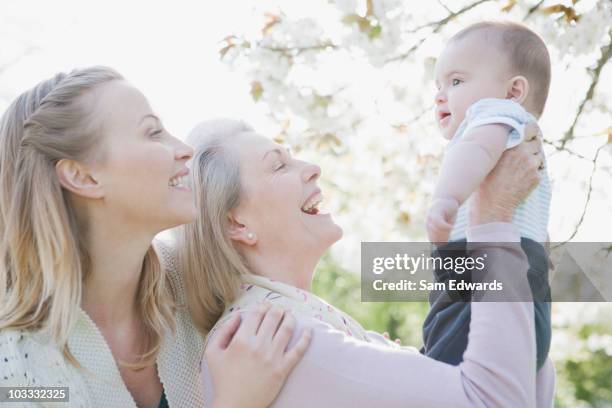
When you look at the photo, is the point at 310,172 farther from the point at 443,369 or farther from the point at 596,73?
the point at 596,73

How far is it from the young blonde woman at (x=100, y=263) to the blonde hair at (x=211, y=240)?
3.2 inches

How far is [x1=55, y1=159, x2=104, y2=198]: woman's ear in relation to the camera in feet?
6.59

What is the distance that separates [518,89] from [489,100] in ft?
0.43

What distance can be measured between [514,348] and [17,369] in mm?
1063

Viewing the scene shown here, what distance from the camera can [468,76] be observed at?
2.10 meters

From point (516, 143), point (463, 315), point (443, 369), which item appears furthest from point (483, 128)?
point (443, 369)

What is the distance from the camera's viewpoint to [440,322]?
205 cm

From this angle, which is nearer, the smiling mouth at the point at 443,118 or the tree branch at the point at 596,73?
the smiling mouth at the point at 443,118

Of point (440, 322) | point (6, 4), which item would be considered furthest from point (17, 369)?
point (6, 4)

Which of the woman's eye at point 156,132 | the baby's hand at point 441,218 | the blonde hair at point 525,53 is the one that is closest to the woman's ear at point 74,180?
the woman's eye at point 156,132

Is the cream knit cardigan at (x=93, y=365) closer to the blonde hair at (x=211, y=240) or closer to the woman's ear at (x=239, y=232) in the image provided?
the blonde hair at (x=211, y=240)

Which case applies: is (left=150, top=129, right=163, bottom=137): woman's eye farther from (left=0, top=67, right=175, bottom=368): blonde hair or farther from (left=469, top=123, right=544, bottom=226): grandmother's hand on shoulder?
(left=469, top=123, right=544, bottom=226): grandmother's hand on shoulder

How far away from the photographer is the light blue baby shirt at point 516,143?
6.30 ft

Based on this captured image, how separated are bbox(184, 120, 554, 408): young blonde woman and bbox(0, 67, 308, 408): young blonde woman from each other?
0.08 meters
